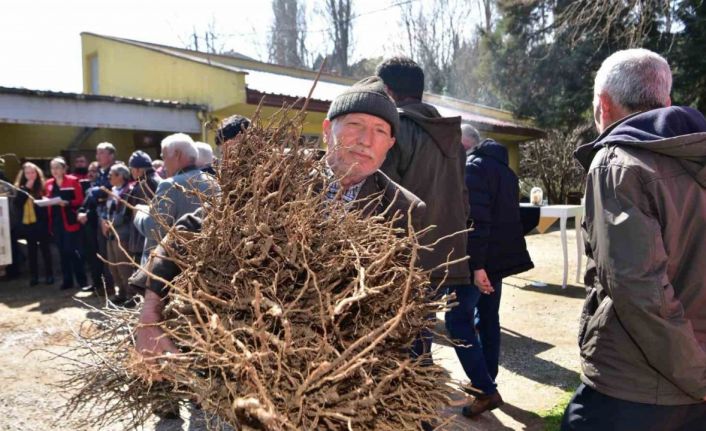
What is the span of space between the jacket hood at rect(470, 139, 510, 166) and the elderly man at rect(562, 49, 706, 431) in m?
1.82

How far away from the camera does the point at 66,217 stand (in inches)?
293

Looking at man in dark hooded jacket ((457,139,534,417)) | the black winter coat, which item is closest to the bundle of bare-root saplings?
man in dark hooded jacket ((457,139,534,417))

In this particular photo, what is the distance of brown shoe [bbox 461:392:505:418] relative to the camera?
3.43 m

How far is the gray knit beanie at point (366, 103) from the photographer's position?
2.00m

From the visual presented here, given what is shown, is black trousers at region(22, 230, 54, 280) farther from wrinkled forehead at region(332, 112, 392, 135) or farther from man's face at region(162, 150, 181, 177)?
wrinkled forehead at region(332, 112, 392, 135)

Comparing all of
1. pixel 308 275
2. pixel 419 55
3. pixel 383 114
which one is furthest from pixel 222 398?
pixel 419 55

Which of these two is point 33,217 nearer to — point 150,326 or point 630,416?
point 150,326

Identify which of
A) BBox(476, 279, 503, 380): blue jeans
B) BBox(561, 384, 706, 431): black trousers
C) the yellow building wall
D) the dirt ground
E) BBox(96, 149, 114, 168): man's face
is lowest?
the dirt ground

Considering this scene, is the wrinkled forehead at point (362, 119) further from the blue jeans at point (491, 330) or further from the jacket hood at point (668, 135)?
the blue jeans at point (491, 330)

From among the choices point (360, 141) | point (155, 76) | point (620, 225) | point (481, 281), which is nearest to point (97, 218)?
point (481, 281)

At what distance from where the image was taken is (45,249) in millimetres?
8008

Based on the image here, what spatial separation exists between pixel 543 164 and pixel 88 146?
1345 cm

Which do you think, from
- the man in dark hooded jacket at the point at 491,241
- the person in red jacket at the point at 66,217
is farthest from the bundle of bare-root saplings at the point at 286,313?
the person in red jacket at the point at 66,217

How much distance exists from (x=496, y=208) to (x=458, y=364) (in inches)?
58.9
